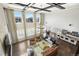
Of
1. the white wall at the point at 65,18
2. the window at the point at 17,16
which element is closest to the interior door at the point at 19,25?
the window at the point at 17,16

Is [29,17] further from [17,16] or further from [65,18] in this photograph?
[65,18]

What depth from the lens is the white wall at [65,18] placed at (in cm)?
81

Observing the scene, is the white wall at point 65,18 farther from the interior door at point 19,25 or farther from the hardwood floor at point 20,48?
the hardwood floor at point 20,48

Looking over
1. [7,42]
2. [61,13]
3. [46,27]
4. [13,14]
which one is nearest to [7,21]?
[13,14]

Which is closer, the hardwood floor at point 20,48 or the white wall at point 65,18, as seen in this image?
the white wall at point 65,18

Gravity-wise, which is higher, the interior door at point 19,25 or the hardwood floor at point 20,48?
the interior door at point 19,25

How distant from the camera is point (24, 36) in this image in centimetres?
96

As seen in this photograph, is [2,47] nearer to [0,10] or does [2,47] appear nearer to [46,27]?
[0,10]

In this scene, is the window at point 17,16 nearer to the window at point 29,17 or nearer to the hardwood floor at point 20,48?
the window at point 29,17

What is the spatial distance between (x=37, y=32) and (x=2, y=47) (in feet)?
1.61

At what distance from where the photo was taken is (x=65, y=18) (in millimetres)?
895

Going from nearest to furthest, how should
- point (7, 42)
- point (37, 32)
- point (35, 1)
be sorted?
point (35, 1)
point (7, 42)
point (37, 32)

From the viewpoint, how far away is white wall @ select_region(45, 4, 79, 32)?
811 mm

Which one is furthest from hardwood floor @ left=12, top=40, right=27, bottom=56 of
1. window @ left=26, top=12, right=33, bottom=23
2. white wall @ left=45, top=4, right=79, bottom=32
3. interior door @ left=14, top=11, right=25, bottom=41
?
white wall @ left=45, top=4, right=79, bottom=32
